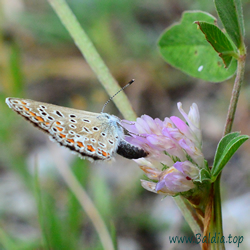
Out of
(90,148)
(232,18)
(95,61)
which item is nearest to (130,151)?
(90,148)

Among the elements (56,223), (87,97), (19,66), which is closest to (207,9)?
(87,97)

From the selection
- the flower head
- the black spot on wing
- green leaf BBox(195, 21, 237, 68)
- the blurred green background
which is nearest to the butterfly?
the black spot on wing

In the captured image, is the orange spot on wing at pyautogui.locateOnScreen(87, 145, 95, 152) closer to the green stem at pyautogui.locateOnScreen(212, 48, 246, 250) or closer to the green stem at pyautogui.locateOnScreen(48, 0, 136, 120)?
the green stem at pyautogui.locateOnScreen(48, 0, 136, 120)

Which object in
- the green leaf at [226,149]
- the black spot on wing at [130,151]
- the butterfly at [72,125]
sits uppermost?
the butterfly at [72,125]

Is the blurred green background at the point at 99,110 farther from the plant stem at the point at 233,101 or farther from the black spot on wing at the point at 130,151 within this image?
the plant stem at the point at 233,101

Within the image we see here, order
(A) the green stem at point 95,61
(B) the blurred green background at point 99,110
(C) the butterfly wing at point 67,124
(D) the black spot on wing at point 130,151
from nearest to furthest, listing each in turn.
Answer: (D) the black spot on wing at point 130,151, (A) the green stem at point 95,61, (C) the butterfly wing at point 67,124, (B) the blurred green background at point 99,110

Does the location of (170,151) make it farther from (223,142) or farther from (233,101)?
(233,101)

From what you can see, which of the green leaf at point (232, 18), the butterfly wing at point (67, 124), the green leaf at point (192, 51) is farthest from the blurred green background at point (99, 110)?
the green leaf at point (232, 18)
